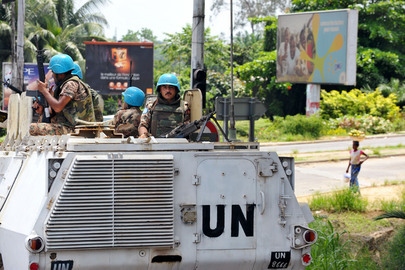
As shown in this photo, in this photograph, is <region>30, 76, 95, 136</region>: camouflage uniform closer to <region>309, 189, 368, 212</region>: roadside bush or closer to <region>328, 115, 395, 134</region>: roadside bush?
<region>309, 189, 368, 212</region>: roadside bush

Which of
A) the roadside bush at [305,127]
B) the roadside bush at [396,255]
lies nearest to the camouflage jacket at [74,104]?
the roadside bush at [396,255]

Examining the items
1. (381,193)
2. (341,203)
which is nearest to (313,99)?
(381,193)

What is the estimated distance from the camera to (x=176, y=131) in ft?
26.7

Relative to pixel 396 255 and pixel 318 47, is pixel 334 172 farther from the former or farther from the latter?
pixel 318 47

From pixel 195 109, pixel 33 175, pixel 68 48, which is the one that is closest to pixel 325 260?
pixel 195 109

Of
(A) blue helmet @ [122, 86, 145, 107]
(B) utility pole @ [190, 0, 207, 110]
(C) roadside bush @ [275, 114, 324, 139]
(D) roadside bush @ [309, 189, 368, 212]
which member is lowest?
(C) roadside bush @ [275, 114, 324, 139]

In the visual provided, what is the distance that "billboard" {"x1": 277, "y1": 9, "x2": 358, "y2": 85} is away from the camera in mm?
34531

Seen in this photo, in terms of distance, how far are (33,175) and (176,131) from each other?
57.4 inches

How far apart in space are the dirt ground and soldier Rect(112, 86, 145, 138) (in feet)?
20.9

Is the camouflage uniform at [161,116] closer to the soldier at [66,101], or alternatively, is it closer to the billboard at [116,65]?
the soldier at [66,101]

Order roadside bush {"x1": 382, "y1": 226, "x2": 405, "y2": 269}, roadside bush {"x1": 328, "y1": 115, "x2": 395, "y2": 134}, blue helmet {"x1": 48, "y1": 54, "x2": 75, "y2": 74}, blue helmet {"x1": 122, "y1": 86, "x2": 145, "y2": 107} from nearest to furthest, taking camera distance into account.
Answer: blue helmet {"x1": 48, "y1": 54, "x2": 75, "y2": 74}
roadside bush {"x1": 382, "y1": 226, "x2": 405, "y2": 269}
blue helmet {"x1": 122, "y1": 86, "x2": 145, "y2": 107}
roadside bush {"x1": 328, "y1": 115, "x2": 395, "y2": 134}

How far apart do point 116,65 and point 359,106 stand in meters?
10.4

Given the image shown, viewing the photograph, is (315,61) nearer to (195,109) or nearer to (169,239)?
(195,109)

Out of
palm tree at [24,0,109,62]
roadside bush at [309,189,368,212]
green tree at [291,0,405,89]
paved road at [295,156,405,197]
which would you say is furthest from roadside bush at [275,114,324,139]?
roadside bush at [309,189,368,212]
